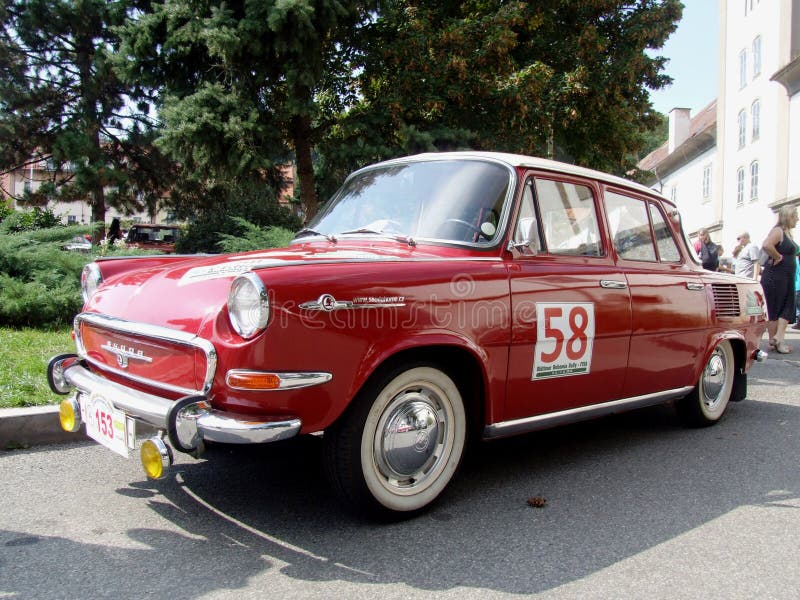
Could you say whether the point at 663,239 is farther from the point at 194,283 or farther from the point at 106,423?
the point at 106,423

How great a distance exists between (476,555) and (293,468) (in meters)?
1.42

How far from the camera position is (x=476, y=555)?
284cm

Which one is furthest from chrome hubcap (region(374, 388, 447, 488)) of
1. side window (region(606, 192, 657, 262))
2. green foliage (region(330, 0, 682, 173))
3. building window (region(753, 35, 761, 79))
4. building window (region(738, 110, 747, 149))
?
building window (region(738, 110, 747, 149))

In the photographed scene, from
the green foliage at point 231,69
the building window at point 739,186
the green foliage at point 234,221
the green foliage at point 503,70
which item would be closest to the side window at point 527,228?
the green foliage at point 231,69

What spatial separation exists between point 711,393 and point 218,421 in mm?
3977

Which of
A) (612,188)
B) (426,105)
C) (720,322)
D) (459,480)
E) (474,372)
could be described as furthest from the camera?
(426,105)

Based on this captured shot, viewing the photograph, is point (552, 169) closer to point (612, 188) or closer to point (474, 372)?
point (612, 188)

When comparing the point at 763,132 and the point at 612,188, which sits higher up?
the point at 763,132

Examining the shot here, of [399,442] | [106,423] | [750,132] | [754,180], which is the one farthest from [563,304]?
[750,132]

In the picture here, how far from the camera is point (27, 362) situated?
5422 mm

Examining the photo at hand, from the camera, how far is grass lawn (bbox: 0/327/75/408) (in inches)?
179

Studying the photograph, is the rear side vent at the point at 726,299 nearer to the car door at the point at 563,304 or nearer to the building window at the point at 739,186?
the car door at the point at 563,304

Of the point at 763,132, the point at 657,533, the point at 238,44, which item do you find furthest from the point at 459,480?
the point at 763,132

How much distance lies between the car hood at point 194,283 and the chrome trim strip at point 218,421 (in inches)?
13.0
